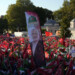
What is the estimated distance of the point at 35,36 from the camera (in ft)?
19.9

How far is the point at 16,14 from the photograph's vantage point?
55250 millimetres

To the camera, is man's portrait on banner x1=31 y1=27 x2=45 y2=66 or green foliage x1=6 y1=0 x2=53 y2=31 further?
green foliage x1=6 y1=0 x2=53 y2=31

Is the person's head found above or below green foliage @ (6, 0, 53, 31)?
below

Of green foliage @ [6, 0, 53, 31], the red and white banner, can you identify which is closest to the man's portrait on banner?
the red and white banner

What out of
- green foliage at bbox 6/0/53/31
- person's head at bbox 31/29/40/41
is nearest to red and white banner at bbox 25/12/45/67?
person's head at bbox 31/29/40/41

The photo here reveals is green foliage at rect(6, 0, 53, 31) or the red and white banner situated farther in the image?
green foliage at rect(6, 0, 53, 31)

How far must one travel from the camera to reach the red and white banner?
236 inches

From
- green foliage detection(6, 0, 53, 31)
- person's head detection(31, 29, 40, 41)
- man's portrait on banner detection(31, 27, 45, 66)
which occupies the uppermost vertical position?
green foliage detection(6, 0, 53, 31)

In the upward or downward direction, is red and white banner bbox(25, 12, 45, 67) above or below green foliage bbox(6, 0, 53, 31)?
below

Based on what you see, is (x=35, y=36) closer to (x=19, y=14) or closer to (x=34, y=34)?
(x=34, y=34)

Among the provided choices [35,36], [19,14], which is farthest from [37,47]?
[19,14]

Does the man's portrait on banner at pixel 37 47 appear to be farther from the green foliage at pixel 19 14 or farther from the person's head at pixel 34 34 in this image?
the green foliage at pixel 19 14

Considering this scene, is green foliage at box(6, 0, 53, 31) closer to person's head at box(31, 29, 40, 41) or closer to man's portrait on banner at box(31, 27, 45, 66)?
man's portrait on banner at box(31, 27, 45, 66)

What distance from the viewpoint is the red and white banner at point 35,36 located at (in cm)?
600
